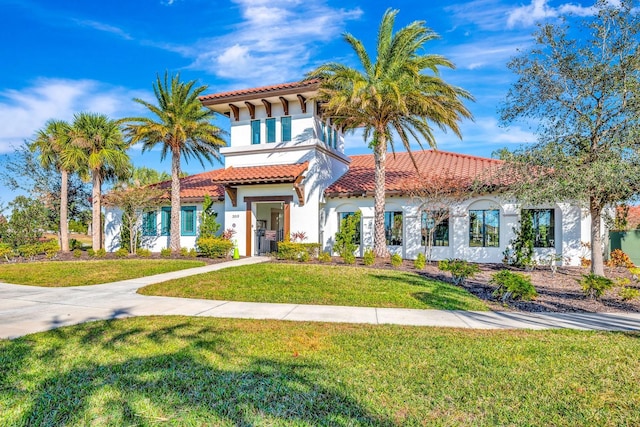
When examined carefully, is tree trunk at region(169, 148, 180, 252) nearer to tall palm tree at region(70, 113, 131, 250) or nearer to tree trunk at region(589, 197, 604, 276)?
tall palm tree at region(70, 113, 131, 250)

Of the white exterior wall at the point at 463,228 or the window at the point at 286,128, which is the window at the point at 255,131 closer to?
the window at the point at 286,128

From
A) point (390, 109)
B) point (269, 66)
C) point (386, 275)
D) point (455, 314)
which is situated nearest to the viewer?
point (455, 314)

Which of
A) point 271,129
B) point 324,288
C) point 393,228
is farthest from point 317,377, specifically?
point 271,129

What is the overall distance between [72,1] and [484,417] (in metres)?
16.8

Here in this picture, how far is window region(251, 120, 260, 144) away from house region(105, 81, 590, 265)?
0.05 m

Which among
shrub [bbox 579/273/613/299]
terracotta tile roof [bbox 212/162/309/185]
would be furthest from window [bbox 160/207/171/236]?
shrub [bbox 579/273/613/299]

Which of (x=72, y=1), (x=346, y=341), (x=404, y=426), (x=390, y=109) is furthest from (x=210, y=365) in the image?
(x=72, y=1)

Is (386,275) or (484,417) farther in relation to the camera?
(386,275)

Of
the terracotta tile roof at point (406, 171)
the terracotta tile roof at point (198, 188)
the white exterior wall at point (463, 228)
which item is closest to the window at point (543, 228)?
the white exterior wall at point (463, 228)

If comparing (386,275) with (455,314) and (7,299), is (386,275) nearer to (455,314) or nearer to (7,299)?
(455,314)

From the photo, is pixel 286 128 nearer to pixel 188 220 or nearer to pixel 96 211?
pixel 188 220

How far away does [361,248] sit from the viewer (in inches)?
737

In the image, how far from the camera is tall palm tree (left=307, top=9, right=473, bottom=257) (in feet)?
49.0

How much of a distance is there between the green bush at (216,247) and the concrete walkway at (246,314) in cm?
793
